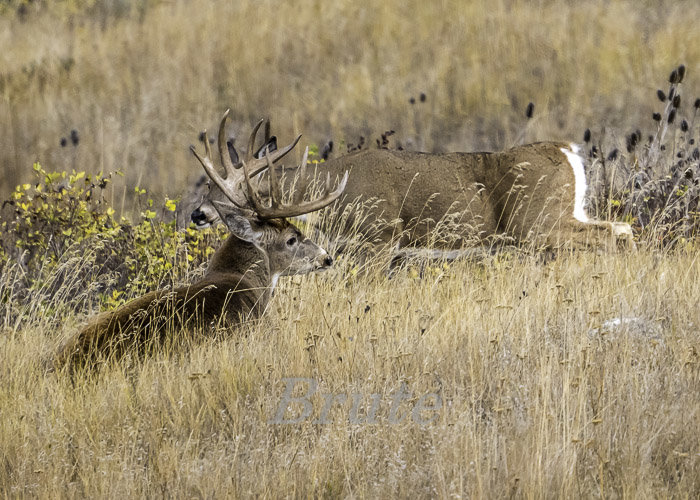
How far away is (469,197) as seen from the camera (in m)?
8.99

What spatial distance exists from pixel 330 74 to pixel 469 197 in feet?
22.6

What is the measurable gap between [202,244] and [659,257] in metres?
3.53

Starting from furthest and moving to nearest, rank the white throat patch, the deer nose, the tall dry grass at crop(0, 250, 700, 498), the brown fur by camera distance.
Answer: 1. the deer nose
2. the white throat patch
3. the brown fur
4. the tall dry grass at crop(0, 250, 700, 498)

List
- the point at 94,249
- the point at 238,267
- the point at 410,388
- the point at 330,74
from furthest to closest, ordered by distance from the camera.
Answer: the point at 330,74 < the point at 94,249 < the point at 238,267 < the point at 410,388

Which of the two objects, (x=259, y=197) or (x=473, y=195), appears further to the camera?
(x=473, y=195)

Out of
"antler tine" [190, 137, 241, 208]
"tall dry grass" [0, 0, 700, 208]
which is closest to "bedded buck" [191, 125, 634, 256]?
"antler tine" [190, 137, 241, 208]

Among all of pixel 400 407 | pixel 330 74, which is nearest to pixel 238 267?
pixel 400 407

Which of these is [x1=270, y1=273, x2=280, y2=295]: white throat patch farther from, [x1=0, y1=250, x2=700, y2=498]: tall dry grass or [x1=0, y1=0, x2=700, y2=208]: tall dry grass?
[x1=0, y1=0, x2=700, y2=208]: tall dry grass

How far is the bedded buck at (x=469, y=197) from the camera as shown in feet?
29.0

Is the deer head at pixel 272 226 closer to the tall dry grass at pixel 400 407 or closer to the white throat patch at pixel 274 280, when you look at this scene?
the white throat patch at pixel 274 280

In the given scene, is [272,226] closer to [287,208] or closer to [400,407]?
[287,208]

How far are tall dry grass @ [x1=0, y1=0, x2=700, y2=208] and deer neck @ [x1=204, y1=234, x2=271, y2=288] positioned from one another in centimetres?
531

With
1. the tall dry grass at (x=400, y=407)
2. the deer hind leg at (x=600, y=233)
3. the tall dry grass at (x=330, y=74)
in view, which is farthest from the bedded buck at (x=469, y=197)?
the tall dry grass at (x=330, y=74)

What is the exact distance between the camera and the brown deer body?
8867mm
